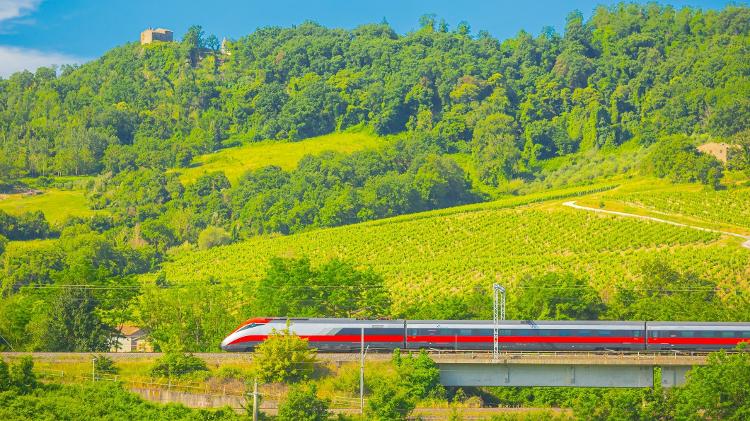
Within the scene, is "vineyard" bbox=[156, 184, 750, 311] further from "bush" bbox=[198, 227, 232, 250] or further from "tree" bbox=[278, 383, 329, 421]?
"tree" bbox=[278, 383, 329, 421]

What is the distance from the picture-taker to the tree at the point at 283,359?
168 feet

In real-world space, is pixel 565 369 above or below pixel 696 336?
below

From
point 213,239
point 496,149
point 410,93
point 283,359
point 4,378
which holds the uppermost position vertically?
point 410,93

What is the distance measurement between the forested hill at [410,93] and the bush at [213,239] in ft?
101

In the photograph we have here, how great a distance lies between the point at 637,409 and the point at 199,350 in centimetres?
2545

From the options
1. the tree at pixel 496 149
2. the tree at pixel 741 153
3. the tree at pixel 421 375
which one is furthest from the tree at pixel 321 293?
the tree at pixel 496 149

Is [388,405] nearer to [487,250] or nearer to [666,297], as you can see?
[666,297]

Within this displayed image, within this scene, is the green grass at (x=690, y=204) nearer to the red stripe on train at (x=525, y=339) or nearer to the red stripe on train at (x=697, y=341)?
the red stripe on train at (x=697, y=341)

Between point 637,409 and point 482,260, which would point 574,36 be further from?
point 637,409

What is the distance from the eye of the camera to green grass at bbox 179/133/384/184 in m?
136

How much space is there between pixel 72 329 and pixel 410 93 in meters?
92.1

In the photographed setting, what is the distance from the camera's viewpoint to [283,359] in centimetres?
5144

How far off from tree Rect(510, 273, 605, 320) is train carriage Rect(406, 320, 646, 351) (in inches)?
412

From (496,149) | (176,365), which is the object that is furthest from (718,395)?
(496,149)
